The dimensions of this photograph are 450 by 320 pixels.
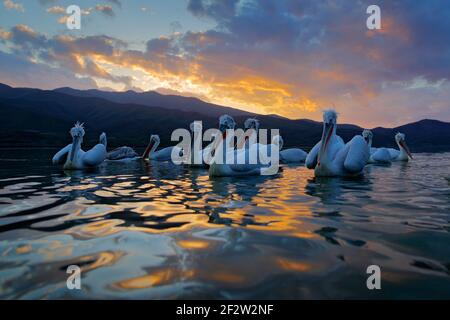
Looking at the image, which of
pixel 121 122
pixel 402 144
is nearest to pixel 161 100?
pixel 121 122

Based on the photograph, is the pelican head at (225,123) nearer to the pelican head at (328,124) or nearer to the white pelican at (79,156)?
the pelican head at (328,124)

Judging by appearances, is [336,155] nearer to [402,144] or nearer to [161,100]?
[402,144]

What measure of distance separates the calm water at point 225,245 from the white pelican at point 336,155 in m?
2.68

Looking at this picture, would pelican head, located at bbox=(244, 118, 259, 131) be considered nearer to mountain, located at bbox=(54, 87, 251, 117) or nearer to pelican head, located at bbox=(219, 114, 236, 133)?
pelican head, located at bbox=(219, 114, 236, 133)

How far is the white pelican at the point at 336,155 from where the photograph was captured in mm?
9289

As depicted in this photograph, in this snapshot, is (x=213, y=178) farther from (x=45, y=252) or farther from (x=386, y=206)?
(x=45, y=252)

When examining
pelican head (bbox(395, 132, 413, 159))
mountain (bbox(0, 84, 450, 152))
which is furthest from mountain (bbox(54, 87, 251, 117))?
pelican head (bbox(395, 132, 413, 159))

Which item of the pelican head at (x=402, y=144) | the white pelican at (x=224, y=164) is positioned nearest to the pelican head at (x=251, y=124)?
the white pelican at (x=224, y=164)

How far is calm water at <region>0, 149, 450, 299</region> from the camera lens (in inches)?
103

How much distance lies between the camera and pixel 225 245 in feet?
11.8
